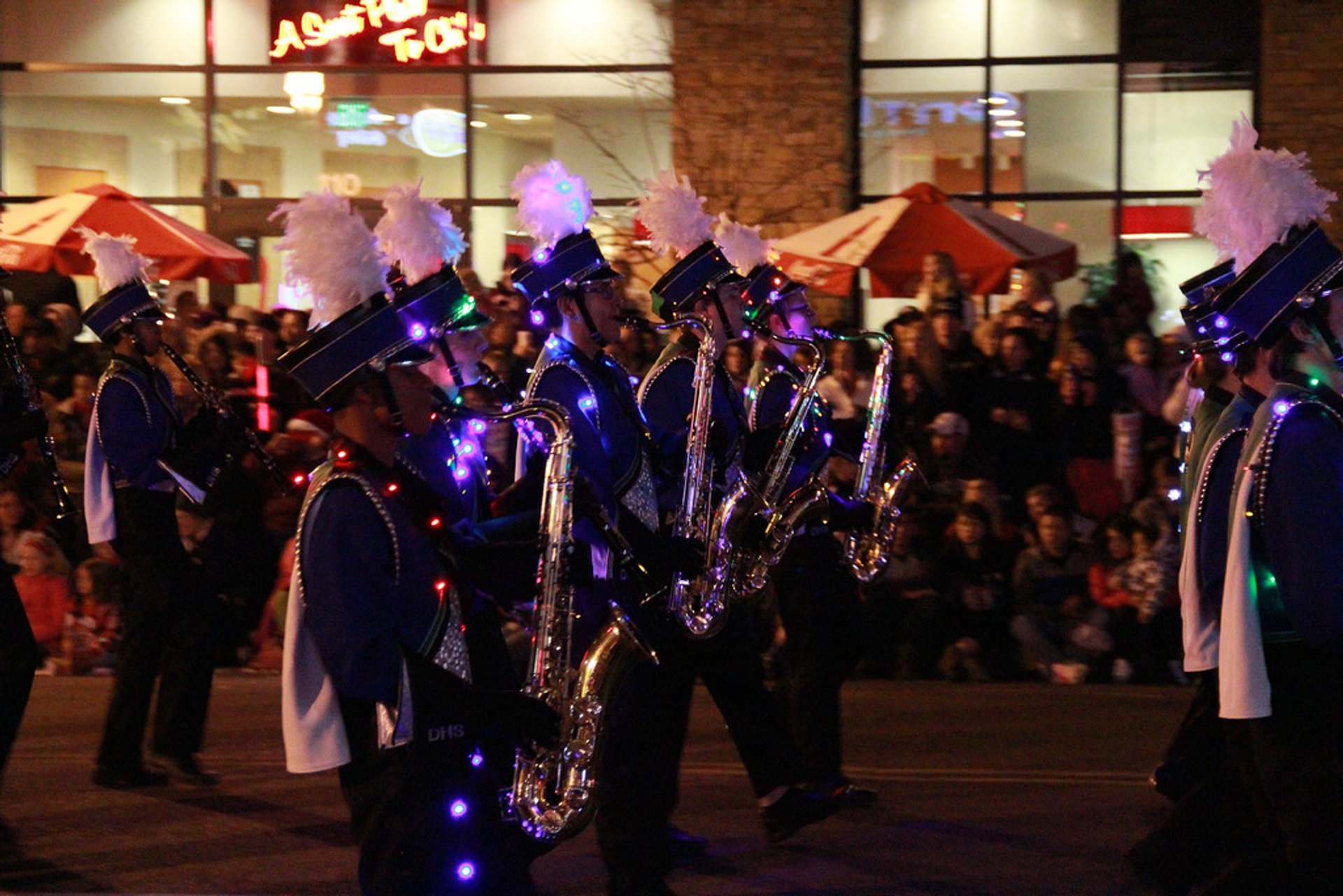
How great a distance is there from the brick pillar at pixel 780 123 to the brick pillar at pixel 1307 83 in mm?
3499

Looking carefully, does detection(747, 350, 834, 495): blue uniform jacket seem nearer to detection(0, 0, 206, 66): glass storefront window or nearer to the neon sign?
the neon sign

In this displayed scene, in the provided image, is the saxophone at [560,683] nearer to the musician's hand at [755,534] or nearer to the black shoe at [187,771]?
the musician's hand at [755,534]

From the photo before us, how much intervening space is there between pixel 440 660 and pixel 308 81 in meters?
13.5

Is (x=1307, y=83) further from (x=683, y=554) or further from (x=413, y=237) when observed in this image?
(x=413, y=237)

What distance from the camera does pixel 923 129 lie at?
50.6ft

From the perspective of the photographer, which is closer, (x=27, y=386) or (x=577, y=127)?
(x=27, y=386)

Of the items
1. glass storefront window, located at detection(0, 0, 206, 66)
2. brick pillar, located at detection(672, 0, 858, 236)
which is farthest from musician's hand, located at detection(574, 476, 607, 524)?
glass storefront window, located at detection(0, 0, 206, 66)

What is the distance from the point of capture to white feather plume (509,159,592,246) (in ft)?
19.4

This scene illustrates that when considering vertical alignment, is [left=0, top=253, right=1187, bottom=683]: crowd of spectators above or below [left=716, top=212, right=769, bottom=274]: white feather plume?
below

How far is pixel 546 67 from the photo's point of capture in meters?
16.2

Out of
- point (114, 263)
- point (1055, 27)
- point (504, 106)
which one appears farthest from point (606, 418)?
point (504, 106)

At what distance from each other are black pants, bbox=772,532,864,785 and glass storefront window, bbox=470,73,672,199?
9110 mm

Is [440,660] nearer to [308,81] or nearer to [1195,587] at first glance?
[1195,587]

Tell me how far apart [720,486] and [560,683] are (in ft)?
6.61
